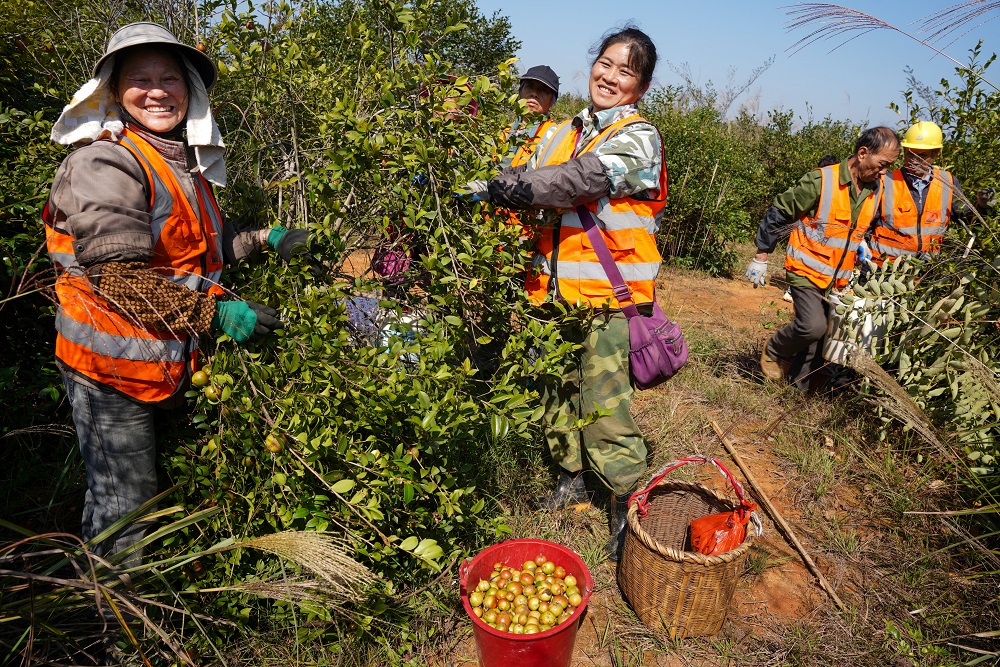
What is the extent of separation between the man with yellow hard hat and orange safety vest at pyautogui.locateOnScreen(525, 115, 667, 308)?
8.88 feet

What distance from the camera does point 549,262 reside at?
109 inches

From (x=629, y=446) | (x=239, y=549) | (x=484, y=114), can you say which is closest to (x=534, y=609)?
(x=629, y=446)

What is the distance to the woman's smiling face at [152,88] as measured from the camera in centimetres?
196

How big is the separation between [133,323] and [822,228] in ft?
13.9

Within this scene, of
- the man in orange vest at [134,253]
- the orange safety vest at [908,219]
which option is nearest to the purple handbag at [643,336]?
the man in orange vest at [134,253]

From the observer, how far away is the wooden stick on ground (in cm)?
291

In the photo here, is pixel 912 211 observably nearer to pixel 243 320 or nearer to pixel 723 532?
pixel 723 532

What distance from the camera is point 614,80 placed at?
2.65 meters

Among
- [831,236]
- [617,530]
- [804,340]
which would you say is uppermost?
→ [831,236]

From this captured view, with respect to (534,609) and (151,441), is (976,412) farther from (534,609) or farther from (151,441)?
(151,441)

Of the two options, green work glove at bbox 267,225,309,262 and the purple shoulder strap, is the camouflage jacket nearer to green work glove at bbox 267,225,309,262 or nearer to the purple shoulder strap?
the purple shoulder strap

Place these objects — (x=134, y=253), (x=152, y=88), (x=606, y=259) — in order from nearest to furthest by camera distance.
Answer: (x=134, y=253), (x=152, y=88), (x=606, y=259)

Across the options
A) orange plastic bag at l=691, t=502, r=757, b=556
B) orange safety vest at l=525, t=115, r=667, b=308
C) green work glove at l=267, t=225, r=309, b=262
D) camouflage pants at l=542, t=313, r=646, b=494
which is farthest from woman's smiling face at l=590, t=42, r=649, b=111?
orange plastic bag at l=691, t=502, r=757, b=556

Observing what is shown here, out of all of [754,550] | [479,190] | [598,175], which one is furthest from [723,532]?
[479,190]
